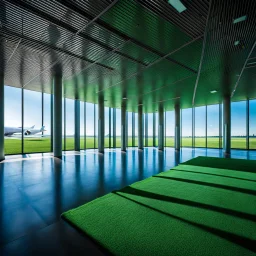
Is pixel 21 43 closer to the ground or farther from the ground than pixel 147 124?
farther from the ground

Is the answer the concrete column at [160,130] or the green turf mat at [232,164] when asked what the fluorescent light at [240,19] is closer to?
the green turf mat at [232,164]

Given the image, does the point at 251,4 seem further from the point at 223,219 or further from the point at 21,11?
the point at 21,11

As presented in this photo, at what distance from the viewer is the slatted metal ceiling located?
16.1 ft

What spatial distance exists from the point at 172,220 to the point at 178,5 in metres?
5.65

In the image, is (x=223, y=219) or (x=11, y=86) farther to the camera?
(x=11, y=86)

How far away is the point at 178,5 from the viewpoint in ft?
15.5

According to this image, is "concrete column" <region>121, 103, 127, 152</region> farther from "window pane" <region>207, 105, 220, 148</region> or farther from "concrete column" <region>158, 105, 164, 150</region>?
"window pane" <region>207, 105, 220, 148</region>

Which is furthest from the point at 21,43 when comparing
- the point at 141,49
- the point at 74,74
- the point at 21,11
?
the point at 141,49

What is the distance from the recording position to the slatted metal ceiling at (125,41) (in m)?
4.91

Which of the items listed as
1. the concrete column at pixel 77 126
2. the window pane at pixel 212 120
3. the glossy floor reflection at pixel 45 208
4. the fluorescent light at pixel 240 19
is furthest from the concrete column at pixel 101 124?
the fluorescent light at pixel 240 19

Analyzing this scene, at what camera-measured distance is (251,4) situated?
463 centimetres

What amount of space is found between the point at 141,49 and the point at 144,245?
696cm

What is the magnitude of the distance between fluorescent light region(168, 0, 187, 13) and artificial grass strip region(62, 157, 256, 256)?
544 cm

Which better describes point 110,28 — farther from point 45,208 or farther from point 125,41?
point 45,208
